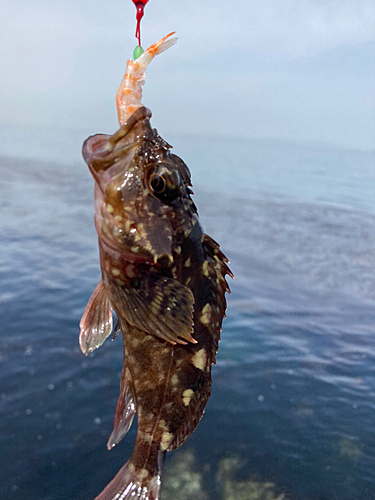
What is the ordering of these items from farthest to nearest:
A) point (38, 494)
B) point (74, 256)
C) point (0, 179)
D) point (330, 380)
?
point (0, 179), point (74, 256), point (330, 380), point (38, 494)

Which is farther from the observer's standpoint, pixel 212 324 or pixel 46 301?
pixel 46 301

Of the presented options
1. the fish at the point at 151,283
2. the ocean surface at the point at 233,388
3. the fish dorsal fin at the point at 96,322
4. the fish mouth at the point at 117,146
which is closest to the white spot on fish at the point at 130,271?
the fish at the point at 151,283

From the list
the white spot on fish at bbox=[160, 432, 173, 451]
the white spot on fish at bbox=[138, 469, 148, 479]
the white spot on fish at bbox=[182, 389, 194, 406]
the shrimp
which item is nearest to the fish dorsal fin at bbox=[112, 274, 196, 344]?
the white spot on fish at bbox=[182, 389, 194, 406]

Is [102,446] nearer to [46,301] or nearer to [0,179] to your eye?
[46,301]

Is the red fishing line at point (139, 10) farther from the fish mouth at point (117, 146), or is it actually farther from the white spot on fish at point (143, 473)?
the white spot on fish at point (143, 473)

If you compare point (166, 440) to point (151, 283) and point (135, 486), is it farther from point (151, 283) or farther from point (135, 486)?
point (151, 283)

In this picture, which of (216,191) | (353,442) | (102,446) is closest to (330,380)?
(353,442)

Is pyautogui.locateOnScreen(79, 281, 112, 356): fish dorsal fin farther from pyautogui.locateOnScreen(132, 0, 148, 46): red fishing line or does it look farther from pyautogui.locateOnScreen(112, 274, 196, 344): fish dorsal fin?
pyautogui.locateOnScreen(132, 0, 148, 46): red fishing line

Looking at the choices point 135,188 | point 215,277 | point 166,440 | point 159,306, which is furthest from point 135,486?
point 135,188

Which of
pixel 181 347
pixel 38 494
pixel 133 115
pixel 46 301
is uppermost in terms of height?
pixel 133 115
